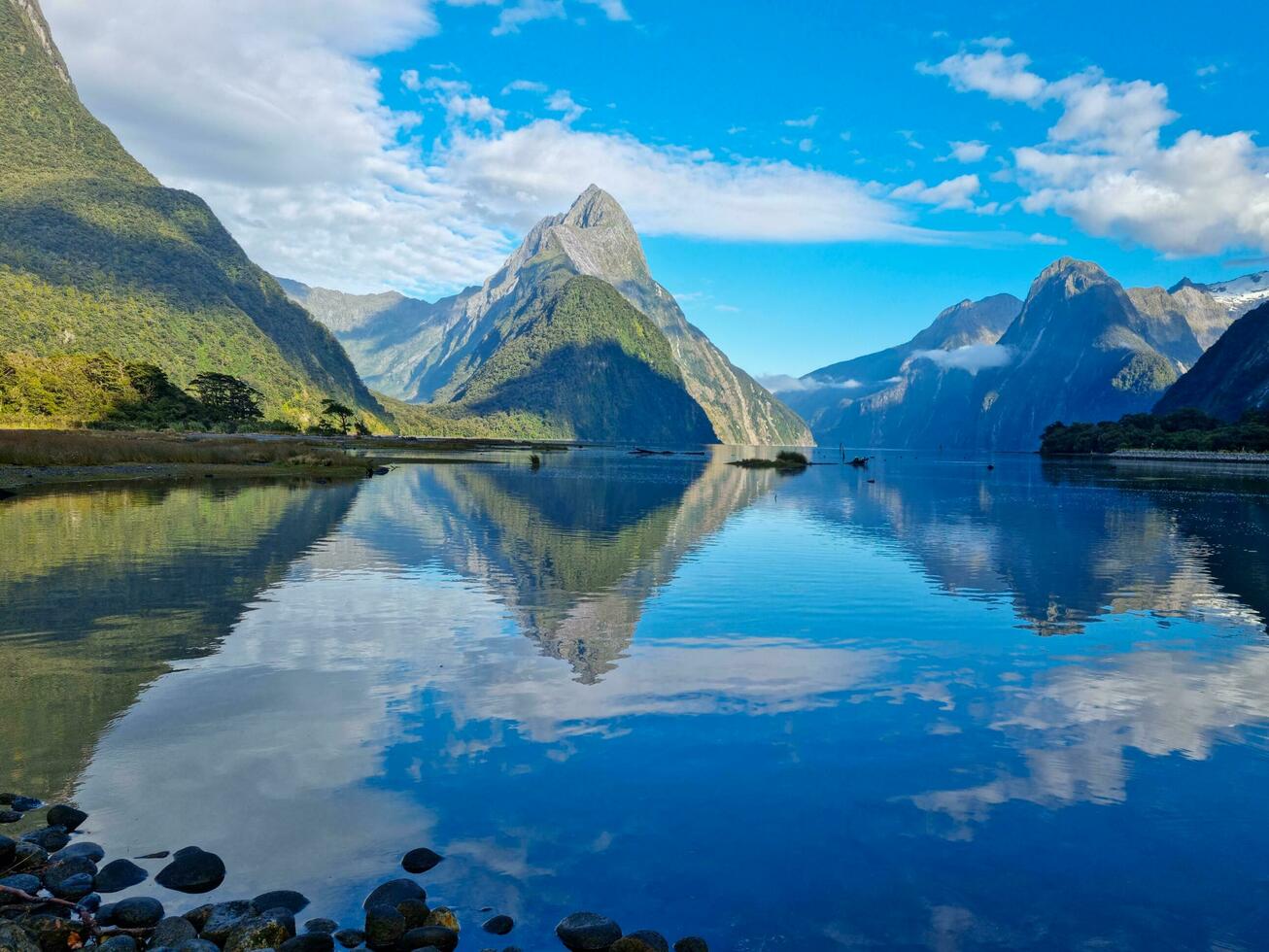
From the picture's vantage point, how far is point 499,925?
9141 millimetres

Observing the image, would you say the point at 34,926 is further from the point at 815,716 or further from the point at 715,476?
the point at 715,476

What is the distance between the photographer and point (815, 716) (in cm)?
1656

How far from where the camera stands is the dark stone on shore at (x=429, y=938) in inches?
341

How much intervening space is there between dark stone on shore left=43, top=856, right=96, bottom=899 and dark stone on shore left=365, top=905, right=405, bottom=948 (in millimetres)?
3549

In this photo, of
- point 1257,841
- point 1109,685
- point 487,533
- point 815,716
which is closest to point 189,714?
point 815,716

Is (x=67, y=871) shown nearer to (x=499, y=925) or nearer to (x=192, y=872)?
(x=192, y=872)

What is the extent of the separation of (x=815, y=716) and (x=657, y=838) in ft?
20.4

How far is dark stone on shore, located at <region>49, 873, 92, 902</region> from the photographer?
9211 millimetres

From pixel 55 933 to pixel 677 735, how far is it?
9.86 m

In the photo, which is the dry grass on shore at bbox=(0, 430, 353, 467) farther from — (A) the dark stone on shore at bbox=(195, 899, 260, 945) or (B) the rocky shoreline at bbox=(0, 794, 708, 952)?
(A) the dark stone on shore at bbox=(195, 899, 260, 945)

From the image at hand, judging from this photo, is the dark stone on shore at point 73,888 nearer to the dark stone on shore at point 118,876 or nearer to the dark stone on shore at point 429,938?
the dark stone on shore at point 118,876

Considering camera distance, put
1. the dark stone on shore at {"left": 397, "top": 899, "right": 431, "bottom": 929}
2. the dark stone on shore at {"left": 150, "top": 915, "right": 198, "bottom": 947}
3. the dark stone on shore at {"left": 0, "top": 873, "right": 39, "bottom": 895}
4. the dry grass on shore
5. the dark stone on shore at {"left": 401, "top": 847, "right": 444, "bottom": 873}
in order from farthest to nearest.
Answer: the dry grass on shore
the dark stone on shore at {"left": 401, "top": 847, "right": 444, "bottom": 873}
the dark stone on shore at {"left": 0, "top": 873, "right": 39, "bottom": 895}
the dark stone on shore at {"left": 397, "top": 899, "right": 431, "bottom": 929}
the dark stone on shore at {"left": 150, "top": 915, "right": 198, "bottom": 947}

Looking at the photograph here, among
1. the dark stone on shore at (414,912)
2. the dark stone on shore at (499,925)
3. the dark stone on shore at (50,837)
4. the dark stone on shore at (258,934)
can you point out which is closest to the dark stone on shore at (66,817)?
the dark stone on shore at (50,837)

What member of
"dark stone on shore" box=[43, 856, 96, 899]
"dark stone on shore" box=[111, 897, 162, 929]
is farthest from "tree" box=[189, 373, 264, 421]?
"dark stone on shore" box=[111, 897, 162, 929]
